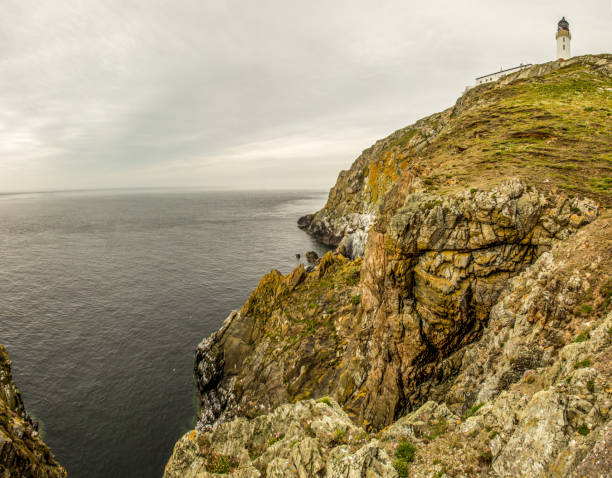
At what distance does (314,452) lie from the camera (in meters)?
13.1

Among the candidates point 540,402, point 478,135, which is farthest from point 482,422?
point 478,135

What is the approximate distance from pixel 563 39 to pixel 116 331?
96.2m

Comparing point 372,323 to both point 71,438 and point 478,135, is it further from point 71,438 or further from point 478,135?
point 71,438

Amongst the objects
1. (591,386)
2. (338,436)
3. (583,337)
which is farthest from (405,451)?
(583,337)

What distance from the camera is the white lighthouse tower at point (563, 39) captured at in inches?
2322

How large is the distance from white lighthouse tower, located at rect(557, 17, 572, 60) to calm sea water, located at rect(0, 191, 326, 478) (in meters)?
72.2

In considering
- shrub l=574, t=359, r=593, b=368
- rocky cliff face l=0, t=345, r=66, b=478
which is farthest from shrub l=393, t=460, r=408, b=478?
rocky cliff face l=0, t=345, r=66, b=478

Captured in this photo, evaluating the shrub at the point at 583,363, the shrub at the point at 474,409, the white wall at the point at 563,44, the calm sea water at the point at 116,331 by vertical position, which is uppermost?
the white wall at the point at 563,44

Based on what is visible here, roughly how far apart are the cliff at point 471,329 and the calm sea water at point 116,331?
665 centimetres

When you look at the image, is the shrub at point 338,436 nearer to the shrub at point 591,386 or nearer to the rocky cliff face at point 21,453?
the shrub at point 591,386

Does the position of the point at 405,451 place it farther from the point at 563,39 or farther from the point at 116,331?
the point at 563,39

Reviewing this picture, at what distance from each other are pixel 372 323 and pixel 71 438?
32.1 m

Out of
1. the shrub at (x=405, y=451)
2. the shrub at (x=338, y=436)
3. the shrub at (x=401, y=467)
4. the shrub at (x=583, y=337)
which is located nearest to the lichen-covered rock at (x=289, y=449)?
the shrub at (x=338, y=436)

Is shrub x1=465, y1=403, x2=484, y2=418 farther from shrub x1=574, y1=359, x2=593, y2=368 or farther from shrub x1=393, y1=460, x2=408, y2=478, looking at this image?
shrub x1=574, y1=359, x2=593, y2=368
